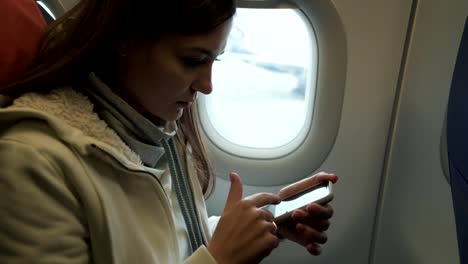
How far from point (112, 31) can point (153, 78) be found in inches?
3.5

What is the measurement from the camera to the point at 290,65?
1.20 meters

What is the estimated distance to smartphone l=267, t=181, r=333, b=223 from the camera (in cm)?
A: 91

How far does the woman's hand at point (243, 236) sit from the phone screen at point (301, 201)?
0.48 feet

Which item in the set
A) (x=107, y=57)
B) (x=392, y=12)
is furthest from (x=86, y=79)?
(x=392, y=12)

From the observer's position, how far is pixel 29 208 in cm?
60

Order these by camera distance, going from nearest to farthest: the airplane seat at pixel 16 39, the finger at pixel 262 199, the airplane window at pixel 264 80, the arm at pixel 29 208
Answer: the arm at pixel 29 208 < the airplane seat at pixel 16 39 < the finger at pixel 262 199 < the airplane window at pixel 264 80

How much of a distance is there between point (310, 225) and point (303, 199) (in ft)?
0.16

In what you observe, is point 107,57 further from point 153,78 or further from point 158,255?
point 158,255

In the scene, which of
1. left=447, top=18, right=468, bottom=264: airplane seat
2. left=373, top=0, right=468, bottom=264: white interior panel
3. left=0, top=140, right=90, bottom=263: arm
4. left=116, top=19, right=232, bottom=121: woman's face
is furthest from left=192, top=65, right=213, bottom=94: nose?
left=373, top=0, right=468, bottom=264: white interior panel

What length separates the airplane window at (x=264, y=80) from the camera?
1.15 m

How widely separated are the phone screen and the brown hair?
15.4 inches

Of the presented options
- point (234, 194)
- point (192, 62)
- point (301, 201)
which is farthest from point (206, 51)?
point (301, 201)

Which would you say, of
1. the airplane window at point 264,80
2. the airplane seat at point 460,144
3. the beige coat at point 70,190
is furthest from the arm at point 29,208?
the airplane window at point 264,80

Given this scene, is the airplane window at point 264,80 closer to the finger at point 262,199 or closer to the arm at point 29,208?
the finger at point 262,199
